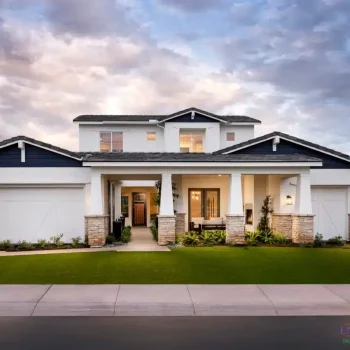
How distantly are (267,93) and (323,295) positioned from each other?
64.1 ft

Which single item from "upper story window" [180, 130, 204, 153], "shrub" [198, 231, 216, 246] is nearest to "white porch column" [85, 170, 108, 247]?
"shrub" [198, 231, 216, 246]

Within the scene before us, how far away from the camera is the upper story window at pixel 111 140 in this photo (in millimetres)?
28297

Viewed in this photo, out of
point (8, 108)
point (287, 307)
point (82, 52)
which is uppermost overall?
point (82, 52)

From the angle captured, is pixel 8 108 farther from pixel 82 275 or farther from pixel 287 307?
pixel 287 307

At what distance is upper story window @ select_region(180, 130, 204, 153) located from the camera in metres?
28.2

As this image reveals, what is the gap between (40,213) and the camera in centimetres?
1806

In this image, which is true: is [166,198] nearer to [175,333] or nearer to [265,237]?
[265,237]

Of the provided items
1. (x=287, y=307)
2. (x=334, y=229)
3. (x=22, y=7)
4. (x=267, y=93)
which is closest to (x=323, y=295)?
(x=287, y=307)

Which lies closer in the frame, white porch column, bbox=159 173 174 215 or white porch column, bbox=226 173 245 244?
white porch column, bbox=226 173 245 244

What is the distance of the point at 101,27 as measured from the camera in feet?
59.5

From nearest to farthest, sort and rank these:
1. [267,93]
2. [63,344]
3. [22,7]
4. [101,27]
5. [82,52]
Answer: [63,344], [22,7], [101,27], [82,52], [267,93]

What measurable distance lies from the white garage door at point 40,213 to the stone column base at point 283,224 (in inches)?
380

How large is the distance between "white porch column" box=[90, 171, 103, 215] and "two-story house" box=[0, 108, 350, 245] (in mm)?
45

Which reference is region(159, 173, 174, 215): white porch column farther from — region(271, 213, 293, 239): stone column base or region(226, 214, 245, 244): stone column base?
region(271, 213, 293, 239): stone column base
